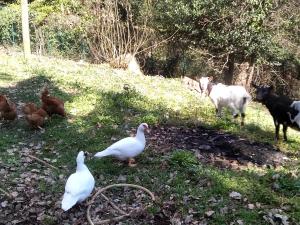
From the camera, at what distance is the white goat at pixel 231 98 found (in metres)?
10.4

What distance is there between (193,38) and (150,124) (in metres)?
10.0

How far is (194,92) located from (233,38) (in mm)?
4018

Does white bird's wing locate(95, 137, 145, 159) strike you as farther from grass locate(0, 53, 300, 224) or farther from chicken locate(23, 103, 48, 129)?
chicken locate(23, 103, 48, 129)

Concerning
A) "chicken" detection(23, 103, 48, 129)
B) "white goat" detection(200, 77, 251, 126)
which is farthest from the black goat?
"chicken" detection(23, 103, 48, 129)

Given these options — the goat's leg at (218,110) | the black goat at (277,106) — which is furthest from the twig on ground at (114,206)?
the goat's leg at (218,110)

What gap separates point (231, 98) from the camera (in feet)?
34.5

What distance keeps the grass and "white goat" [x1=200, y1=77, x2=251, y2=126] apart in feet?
1.10

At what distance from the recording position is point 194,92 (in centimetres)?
1470

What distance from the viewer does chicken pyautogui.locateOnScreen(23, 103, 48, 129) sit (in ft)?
29.9

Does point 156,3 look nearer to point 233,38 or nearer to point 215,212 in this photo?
point 233,38

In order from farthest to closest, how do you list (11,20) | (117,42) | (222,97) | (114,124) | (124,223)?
(11,20) < (117,42) < (222,97) < (114,124) < (124,223)

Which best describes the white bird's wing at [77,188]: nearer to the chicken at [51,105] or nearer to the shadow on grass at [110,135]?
the shadow on grass at [110,135]

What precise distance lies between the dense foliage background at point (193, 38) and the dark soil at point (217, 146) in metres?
9.01

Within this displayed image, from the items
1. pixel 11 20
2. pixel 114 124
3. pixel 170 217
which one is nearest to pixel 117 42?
pixel 11 20
